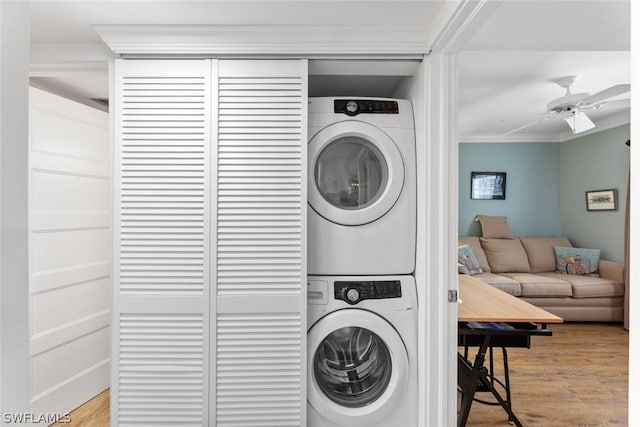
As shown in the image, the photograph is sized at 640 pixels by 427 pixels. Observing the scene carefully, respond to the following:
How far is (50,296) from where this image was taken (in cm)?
221

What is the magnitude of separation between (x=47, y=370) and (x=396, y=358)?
81.2 inches

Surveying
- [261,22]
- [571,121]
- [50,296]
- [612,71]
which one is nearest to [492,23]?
[261,22]

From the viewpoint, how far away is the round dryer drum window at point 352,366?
1.90m

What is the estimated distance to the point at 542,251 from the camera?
16.3 ft

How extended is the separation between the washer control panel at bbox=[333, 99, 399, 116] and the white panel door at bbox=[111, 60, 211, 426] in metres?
0.66

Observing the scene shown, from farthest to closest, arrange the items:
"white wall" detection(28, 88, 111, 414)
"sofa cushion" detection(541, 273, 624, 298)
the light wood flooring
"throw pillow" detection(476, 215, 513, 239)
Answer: "throw pillow" detection(476, 215, 513, 239), "sofa cushion" detection(541, 273, 624, 298), the light wood flooring, "white wall" detection(28, 88, 111, 414)

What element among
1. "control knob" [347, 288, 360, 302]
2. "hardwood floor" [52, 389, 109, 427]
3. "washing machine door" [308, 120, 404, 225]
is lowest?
"hardwood floor" [52, 389, 109, 427]

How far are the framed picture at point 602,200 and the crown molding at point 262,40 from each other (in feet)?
13.7

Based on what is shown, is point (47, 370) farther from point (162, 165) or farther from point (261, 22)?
point (261, 22)

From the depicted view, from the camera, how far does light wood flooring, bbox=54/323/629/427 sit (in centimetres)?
233

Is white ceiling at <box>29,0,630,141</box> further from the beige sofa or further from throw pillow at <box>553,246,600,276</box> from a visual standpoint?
throw pillow at <box>553,246,600,276</box>
